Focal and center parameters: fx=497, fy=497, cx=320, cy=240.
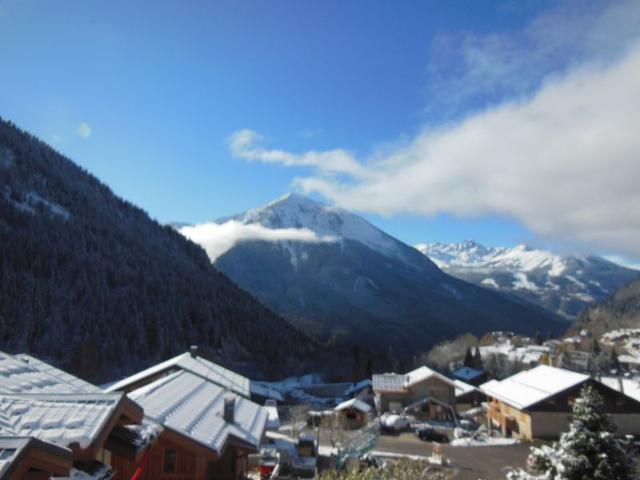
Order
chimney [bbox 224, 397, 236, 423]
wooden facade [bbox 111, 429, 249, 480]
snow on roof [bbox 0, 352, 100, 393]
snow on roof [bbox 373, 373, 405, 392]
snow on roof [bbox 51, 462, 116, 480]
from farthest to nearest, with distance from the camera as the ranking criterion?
snow on roof [bbox 373, 373, 405, 392] → chimney [bbox 224, 397, 236, 423] → wooden facade [bbox 111, 429, 249, 480] → snow on roof [bbox 0, 352, 100, 393] → snow on roof [bbox 51, 462, 116, 480]

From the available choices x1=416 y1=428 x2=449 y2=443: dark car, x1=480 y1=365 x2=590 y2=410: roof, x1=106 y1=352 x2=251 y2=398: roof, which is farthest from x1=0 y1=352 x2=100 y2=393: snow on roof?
x1=480 y1=365 x2=590 y2=410: roof

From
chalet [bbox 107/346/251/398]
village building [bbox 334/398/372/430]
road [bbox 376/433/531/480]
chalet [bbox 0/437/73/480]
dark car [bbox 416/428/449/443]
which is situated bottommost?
road [bbox 376/433/531/480]

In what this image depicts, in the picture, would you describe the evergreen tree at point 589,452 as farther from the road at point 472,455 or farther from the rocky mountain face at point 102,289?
the rocky mountain face at point 102,289

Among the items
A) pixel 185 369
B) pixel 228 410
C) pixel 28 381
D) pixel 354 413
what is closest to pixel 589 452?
pixel 228 410

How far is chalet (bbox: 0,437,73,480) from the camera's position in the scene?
16.4 feet

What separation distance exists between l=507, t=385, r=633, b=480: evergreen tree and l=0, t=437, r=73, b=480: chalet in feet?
55.8

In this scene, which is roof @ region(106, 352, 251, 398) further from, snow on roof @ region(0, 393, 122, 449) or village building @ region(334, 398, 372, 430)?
village building @ region(334, 398, 372, 430)

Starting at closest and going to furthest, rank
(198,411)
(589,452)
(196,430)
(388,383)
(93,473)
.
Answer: (93,473) < (196,430) < (589,452) < (198,411) < (388,383)

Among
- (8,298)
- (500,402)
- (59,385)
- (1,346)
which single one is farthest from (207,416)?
(8,298)

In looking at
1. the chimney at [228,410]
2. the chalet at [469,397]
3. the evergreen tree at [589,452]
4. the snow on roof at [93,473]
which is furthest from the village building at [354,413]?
the snow on roof at [93,473]

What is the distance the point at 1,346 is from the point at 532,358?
111 m

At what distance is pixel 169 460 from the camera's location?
53.7ft

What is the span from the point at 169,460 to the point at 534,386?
145 feet

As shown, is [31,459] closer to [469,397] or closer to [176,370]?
[176,370]
